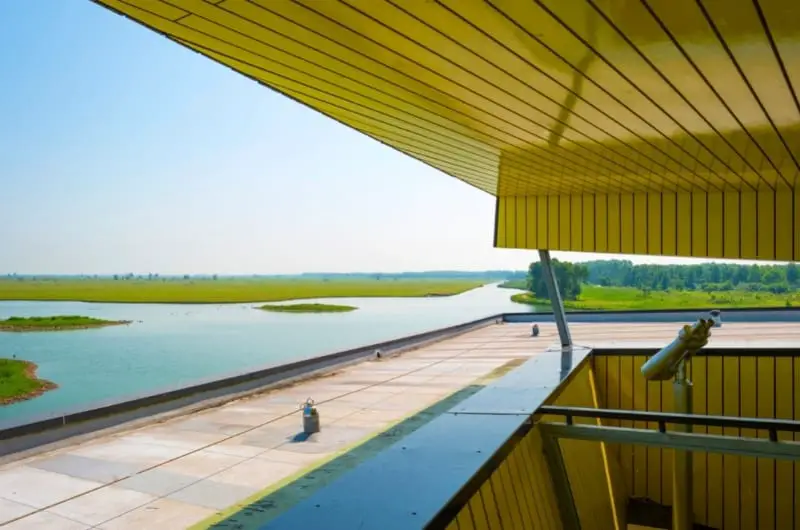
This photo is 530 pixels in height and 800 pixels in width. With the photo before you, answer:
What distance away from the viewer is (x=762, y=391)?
7012 millimetres

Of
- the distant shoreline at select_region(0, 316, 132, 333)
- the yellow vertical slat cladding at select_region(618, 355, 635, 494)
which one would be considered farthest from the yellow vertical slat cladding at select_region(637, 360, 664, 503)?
the distant shoreline at select_region(0, 316, 132, 333)

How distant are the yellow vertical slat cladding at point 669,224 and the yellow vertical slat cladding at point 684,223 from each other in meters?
0.04

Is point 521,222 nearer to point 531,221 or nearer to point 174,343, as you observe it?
point 531,221

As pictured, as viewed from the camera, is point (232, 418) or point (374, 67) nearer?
point (374, 67)

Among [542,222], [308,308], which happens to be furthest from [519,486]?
[308,308]

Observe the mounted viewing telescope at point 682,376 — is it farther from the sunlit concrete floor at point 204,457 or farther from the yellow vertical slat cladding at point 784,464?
the yellow vertical slat cladding at point 784,464

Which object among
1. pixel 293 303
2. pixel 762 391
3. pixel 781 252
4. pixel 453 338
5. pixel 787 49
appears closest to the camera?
pixel 787 49

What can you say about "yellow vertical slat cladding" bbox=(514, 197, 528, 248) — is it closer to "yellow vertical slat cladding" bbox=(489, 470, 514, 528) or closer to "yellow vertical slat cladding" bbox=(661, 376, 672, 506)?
"yellow vertical slat cladding" bbox=(661, 376, 672, 506)

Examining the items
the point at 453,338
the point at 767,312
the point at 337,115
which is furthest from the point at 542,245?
the point at 767,312

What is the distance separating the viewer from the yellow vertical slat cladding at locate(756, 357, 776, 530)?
679 cm

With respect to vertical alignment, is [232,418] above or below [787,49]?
below

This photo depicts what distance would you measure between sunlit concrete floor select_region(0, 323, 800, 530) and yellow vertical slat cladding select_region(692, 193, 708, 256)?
3730 mm

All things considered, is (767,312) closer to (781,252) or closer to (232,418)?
(781,252)

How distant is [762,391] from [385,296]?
324 feet
